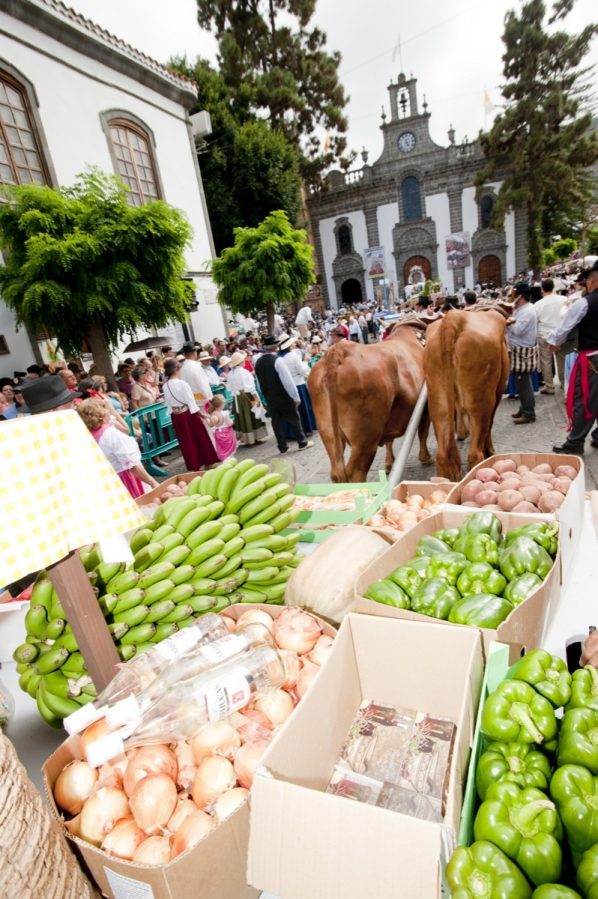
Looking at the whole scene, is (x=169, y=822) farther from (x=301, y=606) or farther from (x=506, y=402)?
(x=506, y=402)

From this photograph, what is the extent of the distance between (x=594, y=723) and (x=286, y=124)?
34.0 meters

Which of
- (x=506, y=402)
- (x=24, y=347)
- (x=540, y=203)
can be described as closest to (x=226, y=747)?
(x=506, y=402)

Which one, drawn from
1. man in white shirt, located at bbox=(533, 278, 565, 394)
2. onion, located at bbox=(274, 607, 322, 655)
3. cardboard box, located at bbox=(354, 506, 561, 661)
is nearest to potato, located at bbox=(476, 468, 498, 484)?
cardboard box, located at bbox=(354, 506, 561, 661)

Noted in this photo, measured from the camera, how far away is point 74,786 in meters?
1.27

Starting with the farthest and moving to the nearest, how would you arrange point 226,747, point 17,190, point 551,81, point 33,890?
point 551,81
point 17,190
point 226,747
point 33,890

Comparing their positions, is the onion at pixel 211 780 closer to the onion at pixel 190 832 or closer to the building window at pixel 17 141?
the onion at pixel 190 832

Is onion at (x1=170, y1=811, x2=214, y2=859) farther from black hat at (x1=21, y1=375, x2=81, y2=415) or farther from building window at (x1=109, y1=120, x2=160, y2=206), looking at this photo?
building window at (x1=109, y1=120, x2=160, y2=206)

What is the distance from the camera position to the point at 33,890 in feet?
3.02

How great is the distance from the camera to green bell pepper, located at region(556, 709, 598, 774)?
108 centimetres

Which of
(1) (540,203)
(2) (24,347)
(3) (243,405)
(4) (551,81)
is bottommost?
(3) (243,405)

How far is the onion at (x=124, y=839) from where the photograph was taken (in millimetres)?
1146

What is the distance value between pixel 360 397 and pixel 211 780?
370 cm

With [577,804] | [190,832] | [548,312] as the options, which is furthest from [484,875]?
[548,312]

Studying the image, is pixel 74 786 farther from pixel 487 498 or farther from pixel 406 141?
pixel 406 141
